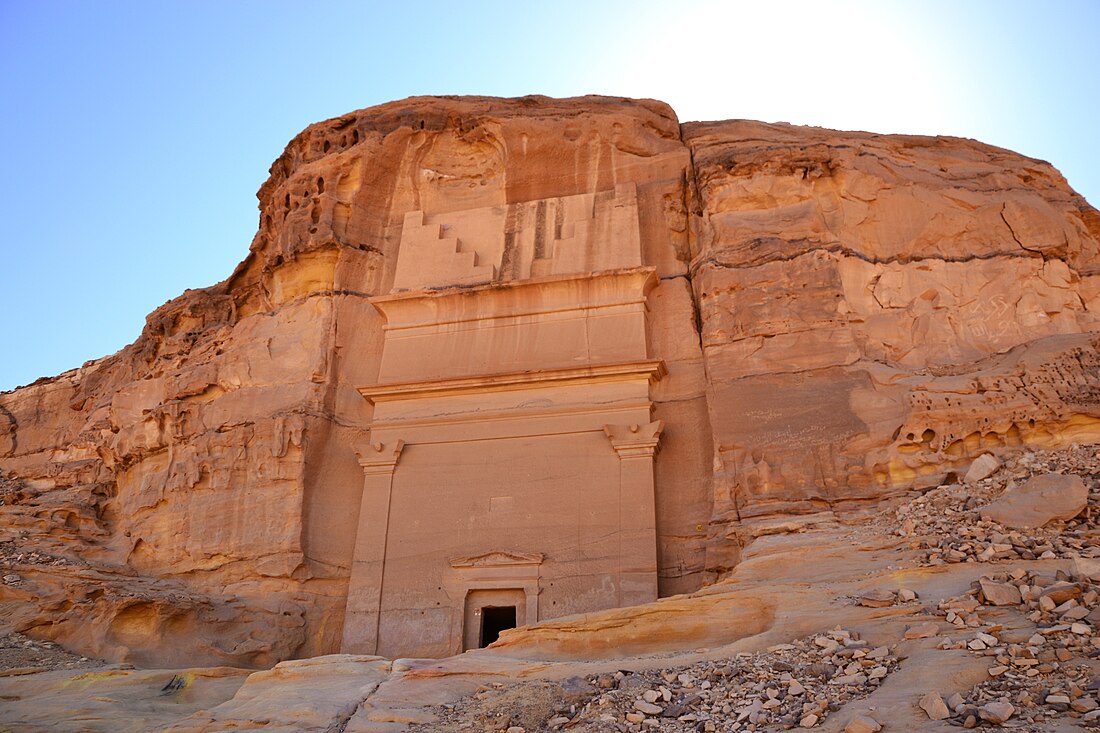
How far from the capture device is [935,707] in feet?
19.4

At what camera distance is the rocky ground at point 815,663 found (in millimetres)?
6289

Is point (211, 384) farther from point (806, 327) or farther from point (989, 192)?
point (989, 192)

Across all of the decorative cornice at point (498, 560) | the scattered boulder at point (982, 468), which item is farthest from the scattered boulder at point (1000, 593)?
the decorative cornice at point (498, 560)

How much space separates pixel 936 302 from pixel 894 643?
26.9ft

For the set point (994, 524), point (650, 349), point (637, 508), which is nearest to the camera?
point (994, 524)

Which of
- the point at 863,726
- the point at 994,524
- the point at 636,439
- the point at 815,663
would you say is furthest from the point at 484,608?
the point at 863,726

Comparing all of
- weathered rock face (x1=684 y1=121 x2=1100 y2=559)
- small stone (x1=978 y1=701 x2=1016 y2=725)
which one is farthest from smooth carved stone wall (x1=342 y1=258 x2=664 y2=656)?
small stone (x1=978 y1=701 x2=1016 y2=725)

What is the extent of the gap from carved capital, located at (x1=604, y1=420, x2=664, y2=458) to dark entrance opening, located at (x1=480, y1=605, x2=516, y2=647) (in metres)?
2.89

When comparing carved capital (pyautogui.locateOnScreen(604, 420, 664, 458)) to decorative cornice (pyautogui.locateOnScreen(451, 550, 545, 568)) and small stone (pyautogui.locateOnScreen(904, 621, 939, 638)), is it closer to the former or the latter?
decorative cornice (pyautogui.locateOnScreen(451, 550, 545, 568))

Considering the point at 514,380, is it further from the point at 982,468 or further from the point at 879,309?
the point at 982,468

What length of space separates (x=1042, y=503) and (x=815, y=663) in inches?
127

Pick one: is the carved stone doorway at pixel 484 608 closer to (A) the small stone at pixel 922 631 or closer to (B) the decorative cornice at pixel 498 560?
(B) the decorative cornice at pixel 498 560

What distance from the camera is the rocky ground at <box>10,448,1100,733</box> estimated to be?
629 centimetres

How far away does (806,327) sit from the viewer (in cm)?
1376
